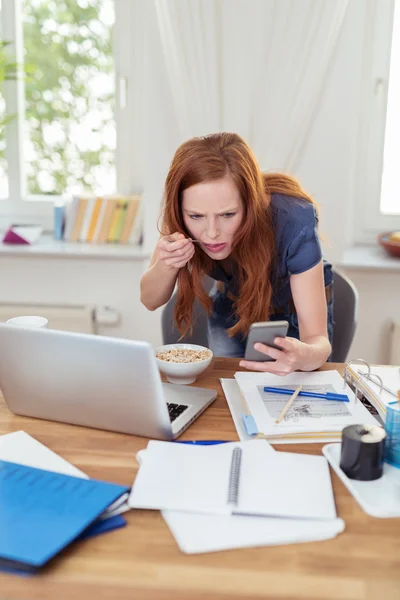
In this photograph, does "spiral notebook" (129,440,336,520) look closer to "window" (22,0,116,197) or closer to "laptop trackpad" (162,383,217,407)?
"laptop trackpad" (162,383,217,407)

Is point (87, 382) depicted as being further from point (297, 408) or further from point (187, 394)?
point (297, 408)

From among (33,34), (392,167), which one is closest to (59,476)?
(392,167)

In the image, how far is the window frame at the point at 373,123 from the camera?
8.68 feet

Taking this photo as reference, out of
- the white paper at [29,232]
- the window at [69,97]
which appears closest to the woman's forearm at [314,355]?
the white paper at [29,232]

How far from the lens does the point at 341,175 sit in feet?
8.36

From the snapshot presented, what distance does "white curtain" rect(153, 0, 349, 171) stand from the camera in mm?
2430

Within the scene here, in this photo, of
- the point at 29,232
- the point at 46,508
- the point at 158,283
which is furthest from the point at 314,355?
the point at 29,232

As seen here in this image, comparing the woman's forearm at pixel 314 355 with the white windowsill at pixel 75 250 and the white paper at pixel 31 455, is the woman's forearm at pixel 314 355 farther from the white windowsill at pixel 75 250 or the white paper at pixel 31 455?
the white windowsill at pixel 75 250

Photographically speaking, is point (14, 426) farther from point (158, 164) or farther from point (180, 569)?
point (158, 164)

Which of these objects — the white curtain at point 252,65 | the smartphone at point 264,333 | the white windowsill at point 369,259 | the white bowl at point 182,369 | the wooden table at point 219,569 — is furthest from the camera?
the white windowsill at point 369,259

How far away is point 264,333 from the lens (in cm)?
134

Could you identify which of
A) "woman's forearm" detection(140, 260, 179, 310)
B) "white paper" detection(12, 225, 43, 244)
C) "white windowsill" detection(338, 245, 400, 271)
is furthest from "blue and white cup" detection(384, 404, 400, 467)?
"white paper" detection(12, 225, 43, 244)

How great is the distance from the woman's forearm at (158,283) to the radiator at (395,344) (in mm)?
1143

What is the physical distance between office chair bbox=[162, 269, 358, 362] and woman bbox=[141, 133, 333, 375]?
0.27 ft
